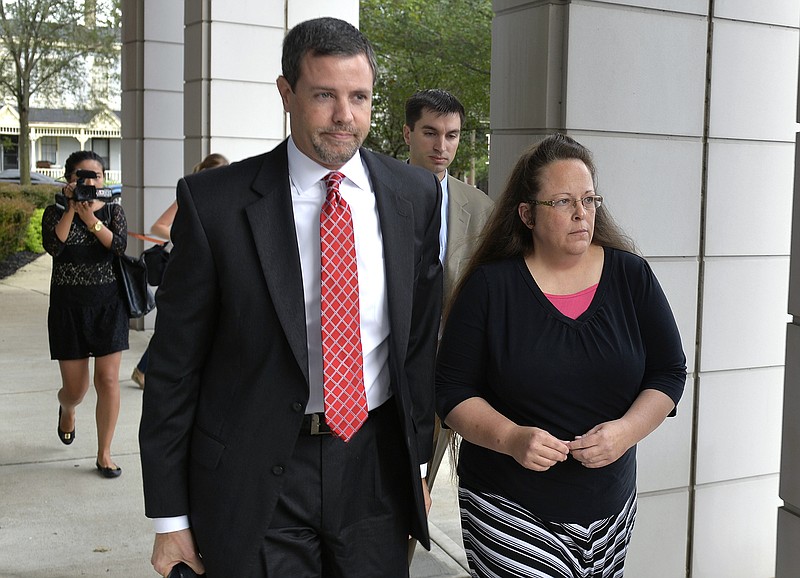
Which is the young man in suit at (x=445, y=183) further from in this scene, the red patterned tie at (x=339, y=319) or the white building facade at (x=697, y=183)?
the red patterned tie at (x=339, y=319)

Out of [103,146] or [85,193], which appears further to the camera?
[103,146]

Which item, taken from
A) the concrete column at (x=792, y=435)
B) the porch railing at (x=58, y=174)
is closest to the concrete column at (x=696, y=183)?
Answer: the concrete column at (x=792, y=435)

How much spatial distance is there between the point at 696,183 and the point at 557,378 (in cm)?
219

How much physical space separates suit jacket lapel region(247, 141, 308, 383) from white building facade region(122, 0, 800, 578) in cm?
210

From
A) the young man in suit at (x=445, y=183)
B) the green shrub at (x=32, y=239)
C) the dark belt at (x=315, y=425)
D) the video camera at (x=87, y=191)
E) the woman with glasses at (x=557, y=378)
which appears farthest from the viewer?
the green shrub at (x=32, y=239)

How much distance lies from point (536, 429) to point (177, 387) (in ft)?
3.20

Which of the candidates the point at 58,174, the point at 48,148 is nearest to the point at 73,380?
the point at 58,174

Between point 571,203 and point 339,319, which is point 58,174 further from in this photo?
point 339,319

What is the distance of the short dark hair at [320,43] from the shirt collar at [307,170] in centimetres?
19

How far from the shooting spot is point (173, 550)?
2.59m

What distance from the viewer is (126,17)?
12.4 m

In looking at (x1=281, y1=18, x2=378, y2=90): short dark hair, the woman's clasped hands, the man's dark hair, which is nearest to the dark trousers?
the woman's clasped hands

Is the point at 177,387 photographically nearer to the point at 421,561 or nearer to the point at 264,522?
the point at 264,522

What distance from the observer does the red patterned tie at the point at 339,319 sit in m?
2.45
